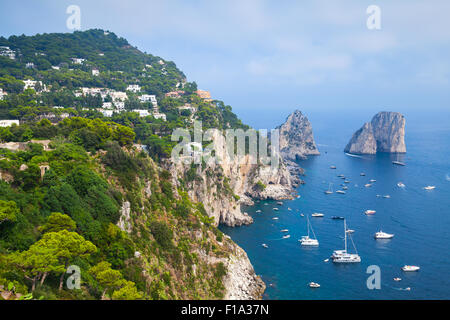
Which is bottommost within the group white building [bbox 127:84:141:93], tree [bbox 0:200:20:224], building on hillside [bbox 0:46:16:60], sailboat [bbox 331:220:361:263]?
sailboat [bbox 331:220:361:263]

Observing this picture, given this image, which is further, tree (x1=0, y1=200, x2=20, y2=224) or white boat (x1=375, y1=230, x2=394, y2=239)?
white boat (x1=375, y1=230, x2=394, y2=239)

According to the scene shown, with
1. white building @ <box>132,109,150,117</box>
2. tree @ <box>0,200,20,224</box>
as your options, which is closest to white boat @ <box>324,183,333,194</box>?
white building @ <box>132,109,150,117</box>

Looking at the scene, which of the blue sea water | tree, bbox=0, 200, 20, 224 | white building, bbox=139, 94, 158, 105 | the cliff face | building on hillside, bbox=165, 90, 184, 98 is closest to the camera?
tree, bbox=0, 200, 20, 224

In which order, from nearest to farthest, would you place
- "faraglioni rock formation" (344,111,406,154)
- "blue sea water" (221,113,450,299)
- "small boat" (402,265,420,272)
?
"blue sea water" (221,113,450,299) → "small boat" (402,265,420,272) → "faraglioni rock formation" (344,111,406,154)

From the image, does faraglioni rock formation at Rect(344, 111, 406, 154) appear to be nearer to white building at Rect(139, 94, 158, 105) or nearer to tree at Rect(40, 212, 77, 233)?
white building at Rect(139, 94, 158, 105)

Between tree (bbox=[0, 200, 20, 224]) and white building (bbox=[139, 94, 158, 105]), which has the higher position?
white building (bbox=[139, 94, 158, 105])

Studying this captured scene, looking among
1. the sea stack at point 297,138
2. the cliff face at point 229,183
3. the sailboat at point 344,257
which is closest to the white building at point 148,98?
the cliff face at point 229,183
